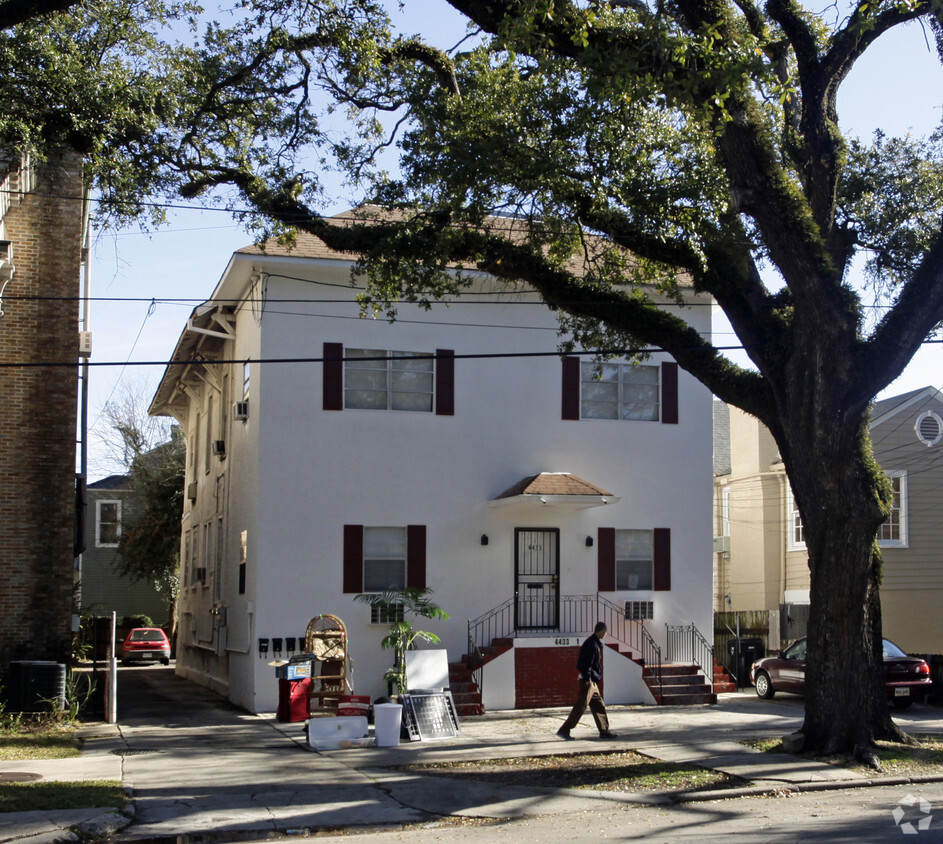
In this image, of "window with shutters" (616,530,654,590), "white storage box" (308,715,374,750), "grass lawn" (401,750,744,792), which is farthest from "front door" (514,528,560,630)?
"grass lawn" (401,750,744,792)

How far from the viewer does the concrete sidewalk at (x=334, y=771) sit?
9500 mm

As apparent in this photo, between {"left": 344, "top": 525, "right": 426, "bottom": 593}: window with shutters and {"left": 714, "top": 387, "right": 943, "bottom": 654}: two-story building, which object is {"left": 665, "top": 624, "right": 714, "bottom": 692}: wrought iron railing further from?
{"left": 344, "top": 525, "right": 426, "bottom": 593}: window with shutters

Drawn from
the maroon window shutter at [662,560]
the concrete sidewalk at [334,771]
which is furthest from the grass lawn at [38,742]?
the maroon window shutter at [662,560]

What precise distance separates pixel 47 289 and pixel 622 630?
40.2 feet

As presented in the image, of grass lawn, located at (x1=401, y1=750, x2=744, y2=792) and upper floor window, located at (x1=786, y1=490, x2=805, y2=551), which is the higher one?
upper floor window, located at (x1=786, y1=490, x2=805, y2=551)

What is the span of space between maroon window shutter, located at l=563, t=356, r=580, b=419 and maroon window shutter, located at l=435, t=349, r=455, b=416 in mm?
2336

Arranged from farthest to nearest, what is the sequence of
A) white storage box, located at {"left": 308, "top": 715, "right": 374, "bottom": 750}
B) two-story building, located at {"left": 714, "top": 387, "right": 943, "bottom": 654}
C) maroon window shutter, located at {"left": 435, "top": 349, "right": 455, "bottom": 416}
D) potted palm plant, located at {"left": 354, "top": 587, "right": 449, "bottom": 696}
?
two-story building, located at {"left": 714, "top": 387, "right": 943, "bottom": 654} → maroon window shutter, located at {"left": 435, "top": 349, "right": 455, "bottom": 416} → potted palm plant, located at {"left": 354, "top": 587, "right": 449, "bottom": 696} → white storage box, located at {"left": 308, "top": 715, "right": 374, "bottom": 750}

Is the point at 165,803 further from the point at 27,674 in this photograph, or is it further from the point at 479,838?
the point at 27,674

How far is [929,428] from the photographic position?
26.4 metres

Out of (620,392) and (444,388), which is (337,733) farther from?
(620,392)

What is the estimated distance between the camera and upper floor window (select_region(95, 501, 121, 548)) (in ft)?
136

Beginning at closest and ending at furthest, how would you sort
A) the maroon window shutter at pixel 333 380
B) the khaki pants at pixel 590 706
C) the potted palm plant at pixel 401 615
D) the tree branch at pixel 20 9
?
the tree branch at pixel 20 9
the khaki pants at pixel 590 706
the potted palm plant at pixel 401 615
the maroon window shutter at pixel 333 380

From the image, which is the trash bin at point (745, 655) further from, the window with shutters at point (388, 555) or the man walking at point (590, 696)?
A: the man walking at point (590, 696)

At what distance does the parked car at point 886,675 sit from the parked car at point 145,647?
70.4 ft
